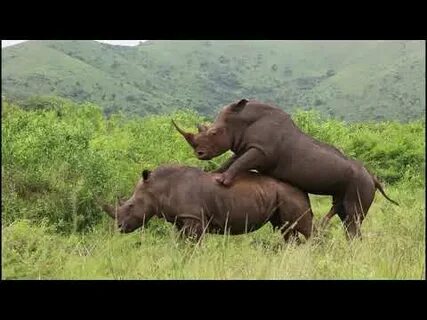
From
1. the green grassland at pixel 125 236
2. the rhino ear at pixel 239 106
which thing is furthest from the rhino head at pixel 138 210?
the rhino ear at pixel 239 106

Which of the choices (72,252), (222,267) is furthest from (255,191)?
(72,252)

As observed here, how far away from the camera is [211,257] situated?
6.31 m

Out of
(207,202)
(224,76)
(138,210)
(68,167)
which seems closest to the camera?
(207,202)

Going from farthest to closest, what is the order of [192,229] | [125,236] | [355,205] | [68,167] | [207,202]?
[68,167] < [125,236] < [355,205] < [207,202] < [192,229]

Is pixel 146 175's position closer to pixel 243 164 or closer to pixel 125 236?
pixel 125 236

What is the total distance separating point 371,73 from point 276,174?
121166 millimetres

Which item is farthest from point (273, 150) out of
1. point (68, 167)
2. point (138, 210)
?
point (68, 167)

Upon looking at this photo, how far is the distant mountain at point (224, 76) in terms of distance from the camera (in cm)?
9019

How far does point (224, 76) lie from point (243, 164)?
120 meters

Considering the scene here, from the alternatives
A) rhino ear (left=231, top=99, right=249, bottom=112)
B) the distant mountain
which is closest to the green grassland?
rhino ear (left=231, top=99, right=249, bottom=112)

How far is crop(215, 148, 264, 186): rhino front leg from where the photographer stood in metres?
7.04

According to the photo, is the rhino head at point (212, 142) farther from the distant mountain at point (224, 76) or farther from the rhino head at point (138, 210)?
the distant mountain at point (224, 76)

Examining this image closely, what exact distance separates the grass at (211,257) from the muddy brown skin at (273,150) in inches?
23.6

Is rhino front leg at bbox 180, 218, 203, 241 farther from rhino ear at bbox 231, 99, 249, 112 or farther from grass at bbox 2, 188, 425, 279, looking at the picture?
rhino ear at bbox 231, 99, 249, 112
